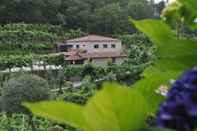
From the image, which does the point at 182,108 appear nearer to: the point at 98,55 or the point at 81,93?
the point at 81,93

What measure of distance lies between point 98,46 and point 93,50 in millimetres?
516

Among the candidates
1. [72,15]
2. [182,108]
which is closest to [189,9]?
[182,108]

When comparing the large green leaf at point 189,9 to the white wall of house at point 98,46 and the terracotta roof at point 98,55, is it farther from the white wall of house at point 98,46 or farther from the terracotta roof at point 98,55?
the white wall of house at point 98,46

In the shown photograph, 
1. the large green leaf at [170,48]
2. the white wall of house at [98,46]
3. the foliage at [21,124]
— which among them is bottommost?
the foliage at [21,124]

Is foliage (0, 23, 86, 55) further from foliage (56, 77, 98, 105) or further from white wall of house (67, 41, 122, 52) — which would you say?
foliage (56, 77, 98, 105)

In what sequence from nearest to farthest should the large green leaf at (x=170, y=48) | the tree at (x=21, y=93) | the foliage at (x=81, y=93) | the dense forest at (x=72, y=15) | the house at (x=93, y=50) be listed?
1. the large green leaf at (x=170, y=48)
2. the tree at (x=21, y=93)
3. the foliage at (x=81, y=93)
4. the house at (x=93, y=50)
5. the dense forest at (x=72, y=15)

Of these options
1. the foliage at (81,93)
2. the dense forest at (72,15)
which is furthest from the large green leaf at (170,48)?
the dense forest at (72,15)

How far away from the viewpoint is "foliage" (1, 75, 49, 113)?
23.6 feet

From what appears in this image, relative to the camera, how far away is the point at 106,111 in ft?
0.90

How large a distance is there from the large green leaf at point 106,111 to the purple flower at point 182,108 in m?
0.02

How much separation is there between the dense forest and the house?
426 cm

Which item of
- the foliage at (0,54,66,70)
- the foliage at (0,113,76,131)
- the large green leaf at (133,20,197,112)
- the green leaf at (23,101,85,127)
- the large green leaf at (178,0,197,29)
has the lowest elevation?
the foliage at (0,113,76,131)

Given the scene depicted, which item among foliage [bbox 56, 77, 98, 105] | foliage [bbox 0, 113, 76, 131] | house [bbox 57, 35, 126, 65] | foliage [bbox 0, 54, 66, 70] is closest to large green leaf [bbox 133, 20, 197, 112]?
foliage [bbox 0, 113, 76, 131]

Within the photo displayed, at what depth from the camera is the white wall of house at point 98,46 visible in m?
20.5
